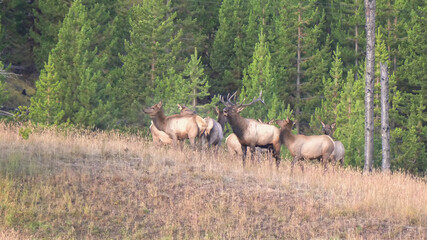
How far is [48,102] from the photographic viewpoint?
104ft

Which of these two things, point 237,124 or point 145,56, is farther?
point 145,56

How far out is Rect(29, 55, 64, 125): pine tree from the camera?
31.4 metres

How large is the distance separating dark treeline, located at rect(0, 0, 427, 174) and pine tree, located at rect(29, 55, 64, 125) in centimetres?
6

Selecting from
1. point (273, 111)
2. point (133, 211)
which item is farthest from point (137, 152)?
point (273, 111)

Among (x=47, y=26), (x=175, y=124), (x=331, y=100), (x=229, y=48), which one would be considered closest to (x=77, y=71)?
(x=47, y=26)

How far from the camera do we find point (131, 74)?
4253 cm

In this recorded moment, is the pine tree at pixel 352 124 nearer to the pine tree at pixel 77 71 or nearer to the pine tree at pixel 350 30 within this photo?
the pine tree at pixel 350 30

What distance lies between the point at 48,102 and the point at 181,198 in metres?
18.2

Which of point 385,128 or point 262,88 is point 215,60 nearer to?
point 262,88

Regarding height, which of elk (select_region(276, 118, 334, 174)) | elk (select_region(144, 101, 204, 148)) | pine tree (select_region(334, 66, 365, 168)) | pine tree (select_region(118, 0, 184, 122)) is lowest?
pine tree (select_region(334, 66, 365, 168))

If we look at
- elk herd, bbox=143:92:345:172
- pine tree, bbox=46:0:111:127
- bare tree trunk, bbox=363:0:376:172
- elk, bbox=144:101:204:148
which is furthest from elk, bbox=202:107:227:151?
pine tree, bbox=46:0:111:127

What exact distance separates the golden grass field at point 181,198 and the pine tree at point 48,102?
41.5 ft

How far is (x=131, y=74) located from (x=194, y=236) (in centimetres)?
3025

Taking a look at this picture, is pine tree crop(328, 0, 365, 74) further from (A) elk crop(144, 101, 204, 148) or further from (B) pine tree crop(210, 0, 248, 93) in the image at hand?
(A) elk crop(144, 101, 204, 148)
